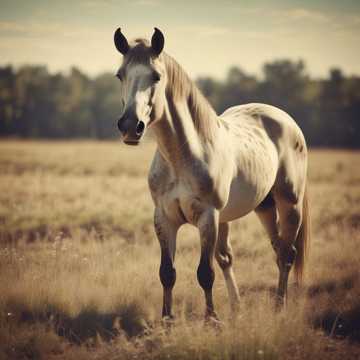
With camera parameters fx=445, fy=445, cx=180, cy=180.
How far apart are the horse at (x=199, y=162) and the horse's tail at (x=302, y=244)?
171 millimetres

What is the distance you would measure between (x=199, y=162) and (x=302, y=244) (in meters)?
2.37

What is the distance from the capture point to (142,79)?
333 cm

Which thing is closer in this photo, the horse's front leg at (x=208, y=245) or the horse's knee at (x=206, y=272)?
the horse's front leg at (x=208, y=245)

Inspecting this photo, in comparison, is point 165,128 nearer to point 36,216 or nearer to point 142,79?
point 142,79

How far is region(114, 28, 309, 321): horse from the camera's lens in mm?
3424

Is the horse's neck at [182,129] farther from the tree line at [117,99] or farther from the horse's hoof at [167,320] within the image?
the tree line at [117,99]

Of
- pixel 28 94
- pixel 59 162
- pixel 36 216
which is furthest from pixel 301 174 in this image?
pixel 28 94

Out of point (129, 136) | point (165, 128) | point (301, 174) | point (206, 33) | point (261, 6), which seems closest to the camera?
point (129, 136)

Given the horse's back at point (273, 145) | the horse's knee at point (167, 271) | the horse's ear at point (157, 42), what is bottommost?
the horse's knee at point (167, 271)

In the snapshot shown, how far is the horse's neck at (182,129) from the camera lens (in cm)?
376

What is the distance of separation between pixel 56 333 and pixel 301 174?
3.31m

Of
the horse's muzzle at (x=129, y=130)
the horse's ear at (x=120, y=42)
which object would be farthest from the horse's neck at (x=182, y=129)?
the horse's muzzle at (x=129, y=130)

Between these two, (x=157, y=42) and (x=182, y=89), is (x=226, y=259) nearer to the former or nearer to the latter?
(x=182, y=89)

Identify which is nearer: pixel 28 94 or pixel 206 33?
pixel 206 33
